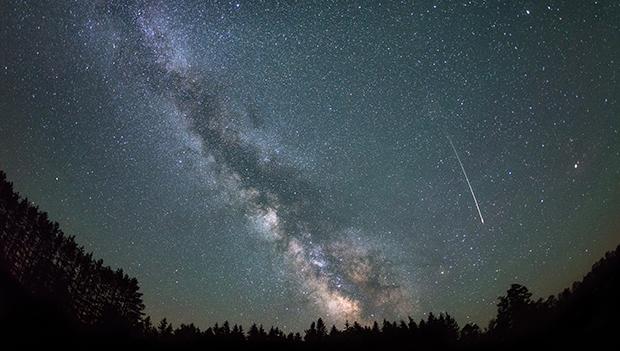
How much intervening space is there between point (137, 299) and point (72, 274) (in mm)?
3522

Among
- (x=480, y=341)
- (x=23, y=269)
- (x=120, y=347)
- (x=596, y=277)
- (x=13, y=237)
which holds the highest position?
(x=13, y=237)

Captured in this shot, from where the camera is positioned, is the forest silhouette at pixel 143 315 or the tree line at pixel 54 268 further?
the tree line at pixel 54 268

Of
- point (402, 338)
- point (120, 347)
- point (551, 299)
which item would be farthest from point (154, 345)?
point (551, 299)

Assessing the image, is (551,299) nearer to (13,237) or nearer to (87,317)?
(87,317)

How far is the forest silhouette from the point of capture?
9.60 metres

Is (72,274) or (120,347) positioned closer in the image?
(120,347)

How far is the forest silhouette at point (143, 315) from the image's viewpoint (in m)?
9.60

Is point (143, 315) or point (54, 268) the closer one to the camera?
point (54, 268)

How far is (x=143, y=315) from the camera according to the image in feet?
70.9

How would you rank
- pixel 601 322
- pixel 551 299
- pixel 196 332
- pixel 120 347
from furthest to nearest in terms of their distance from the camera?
pixel 196 332 < pixel 551 299 < pixel 120 347 < pixel 601 322

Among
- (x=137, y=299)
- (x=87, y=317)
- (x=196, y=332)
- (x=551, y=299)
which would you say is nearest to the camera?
(x=551, y=299)

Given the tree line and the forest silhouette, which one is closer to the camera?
the forest silhouette

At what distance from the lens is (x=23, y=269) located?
17797 millimetres

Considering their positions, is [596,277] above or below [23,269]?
below
